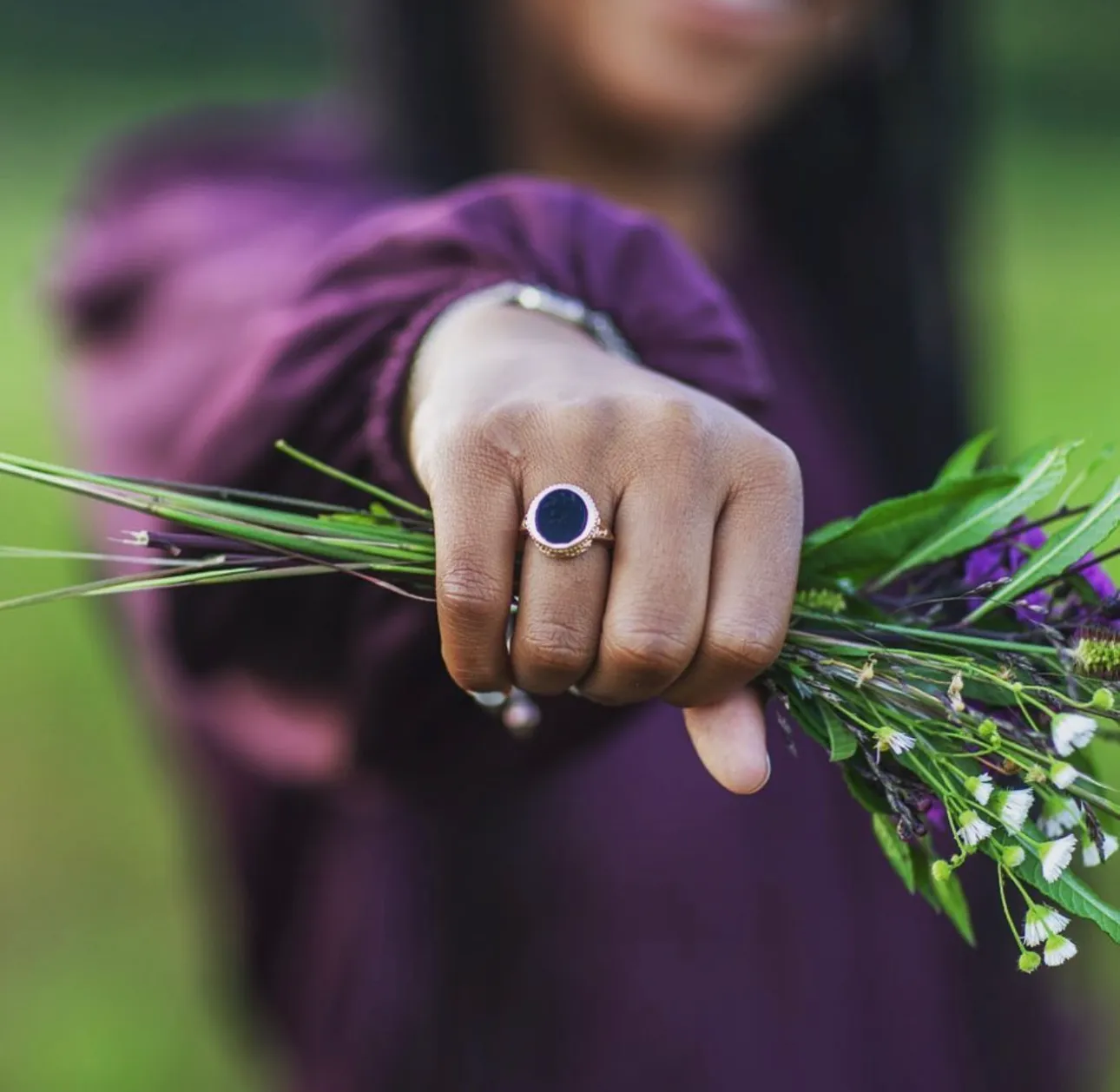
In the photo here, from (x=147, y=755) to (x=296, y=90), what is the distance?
5.92 meters

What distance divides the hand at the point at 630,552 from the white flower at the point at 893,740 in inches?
2.6

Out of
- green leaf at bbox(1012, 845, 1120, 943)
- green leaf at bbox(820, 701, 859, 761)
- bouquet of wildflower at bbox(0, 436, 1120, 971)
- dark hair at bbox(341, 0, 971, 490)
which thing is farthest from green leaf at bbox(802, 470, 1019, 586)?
dark hair at bbox(341, 0, 971, 490)

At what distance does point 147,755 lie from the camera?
132 inches

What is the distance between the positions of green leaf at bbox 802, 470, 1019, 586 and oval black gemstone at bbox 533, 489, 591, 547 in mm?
194

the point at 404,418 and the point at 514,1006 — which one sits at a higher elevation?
the point at 404,418

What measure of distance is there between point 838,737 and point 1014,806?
10 cm

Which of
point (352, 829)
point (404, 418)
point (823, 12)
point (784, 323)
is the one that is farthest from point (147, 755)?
point (404, 418)

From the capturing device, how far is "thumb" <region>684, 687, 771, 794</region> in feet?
2.44

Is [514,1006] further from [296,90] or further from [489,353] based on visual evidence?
[296,90]

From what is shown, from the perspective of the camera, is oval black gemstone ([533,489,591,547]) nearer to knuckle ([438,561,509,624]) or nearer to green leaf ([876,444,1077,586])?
knuckle ([438,561,509,624])

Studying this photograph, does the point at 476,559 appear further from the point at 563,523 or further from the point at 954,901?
the point at 954,901

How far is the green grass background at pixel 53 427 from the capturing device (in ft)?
Answer: 8.77

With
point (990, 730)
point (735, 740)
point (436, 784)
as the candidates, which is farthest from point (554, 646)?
point (436, 784)

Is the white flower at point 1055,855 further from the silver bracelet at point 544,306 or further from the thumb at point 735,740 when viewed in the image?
the silver bracelet at point 544,306
